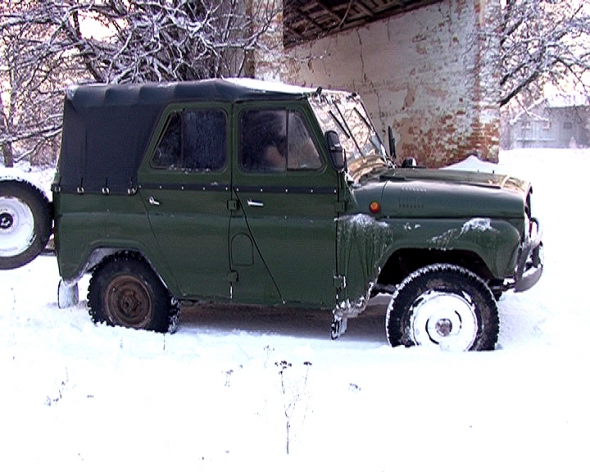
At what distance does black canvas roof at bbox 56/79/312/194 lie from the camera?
557 centimetres

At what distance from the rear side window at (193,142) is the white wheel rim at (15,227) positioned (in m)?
1.19

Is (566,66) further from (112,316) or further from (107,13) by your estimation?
(112,316)

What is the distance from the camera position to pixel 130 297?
19.3 ft

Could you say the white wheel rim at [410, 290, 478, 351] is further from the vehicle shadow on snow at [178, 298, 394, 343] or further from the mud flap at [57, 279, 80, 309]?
the mud flap at [57, 279, 80, 309]

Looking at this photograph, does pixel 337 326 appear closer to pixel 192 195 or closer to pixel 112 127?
pixel 192 195

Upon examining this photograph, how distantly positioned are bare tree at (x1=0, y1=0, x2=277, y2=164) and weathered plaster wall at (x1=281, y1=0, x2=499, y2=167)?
3.47 feet

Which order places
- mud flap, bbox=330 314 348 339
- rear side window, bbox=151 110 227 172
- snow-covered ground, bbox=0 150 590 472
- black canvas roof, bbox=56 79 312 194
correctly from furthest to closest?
1. black canvas roof, bbox=56 79 312 194
2. rear side window, bbox=151 110 227 172
3. mud flap, bbox=330 314 348 339
4. snow-covered ground, bbox=0 150 590 472

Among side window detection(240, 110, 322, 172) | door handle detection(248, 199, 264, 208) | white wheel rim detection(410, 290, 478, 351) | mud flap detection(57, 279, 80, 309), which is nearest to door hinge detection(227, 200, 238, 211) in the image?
door handle detection(248, 199, 264, 208)

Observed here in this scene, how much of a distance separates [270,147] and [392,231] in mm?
1139

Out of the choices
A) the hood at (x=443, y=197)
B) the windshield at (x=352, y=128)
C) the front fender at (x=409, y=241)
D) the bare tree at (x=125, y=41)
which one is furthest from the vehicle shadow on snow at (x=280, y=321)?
the bare tree at (x=125, y=41)

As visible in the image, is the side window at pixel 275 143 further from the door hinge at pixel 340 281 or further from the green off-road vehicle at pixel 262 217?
the door hinge at pixel 340 281

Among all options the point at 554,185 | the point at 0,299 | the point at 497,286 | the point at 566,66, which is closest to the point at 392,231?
the point at 497,286

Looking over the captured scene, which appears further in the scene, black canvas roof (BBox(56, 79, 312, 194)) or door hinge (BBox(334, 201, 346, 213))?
black canvas roof (BBox(56, 79, 312, 194))

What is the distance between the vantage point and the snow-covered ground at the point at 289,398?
11.1 feet
